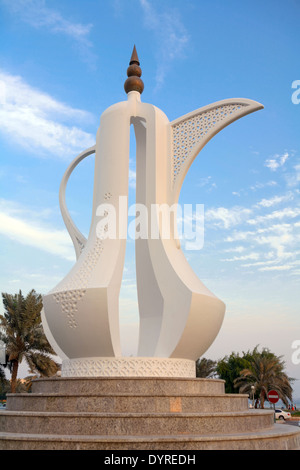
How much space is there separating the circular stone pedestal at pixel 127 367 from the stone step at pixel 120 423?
1856 millimetres

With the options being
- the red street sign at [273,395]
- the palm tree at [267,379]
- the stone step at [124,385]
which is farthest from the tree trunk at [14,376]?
the palm tree at [267,379]

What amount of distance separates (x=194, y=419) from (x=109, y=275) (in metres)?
3.09

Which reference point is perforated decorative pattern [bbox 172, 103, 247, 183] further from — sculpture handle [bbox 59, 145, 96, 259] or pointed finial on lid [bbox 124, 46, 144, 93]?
sculpture handle [bbox 59, 145, 96, 259]

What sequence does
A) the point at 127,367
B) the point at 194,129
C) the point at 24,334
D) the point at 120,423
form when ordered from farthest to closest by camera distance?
the point at 24,334 < the point at 194,129 < the point at 127,367 < the point at 120,423

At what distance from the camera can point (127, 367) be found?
23.6 ft

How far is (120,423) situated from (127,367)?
6.72 feet

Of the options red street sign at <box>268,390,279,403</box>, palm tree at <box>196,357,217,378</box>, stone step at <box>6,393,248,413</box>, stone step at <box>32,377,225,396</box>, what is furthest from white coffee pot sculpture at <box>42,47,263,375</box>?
palm tree at <box>196,357,217,378</box>

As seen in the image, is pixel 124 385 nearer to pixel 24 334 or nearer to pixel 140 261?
pixel 140 261

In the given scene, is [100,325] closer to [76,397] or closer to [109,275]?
[109,275]

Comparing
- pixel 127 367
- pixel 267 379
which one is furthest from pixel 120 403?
pixel 267 379

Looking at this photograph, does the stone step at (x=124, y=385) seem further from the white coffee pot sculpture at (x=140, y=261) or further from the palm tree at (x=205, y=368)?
the palm tree at (x=205, y=368)

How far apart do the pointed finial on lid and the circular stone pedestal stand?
245 inches

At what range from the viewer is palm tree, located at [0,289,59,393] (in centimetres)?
1480

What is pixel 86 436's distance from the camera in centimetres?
492
